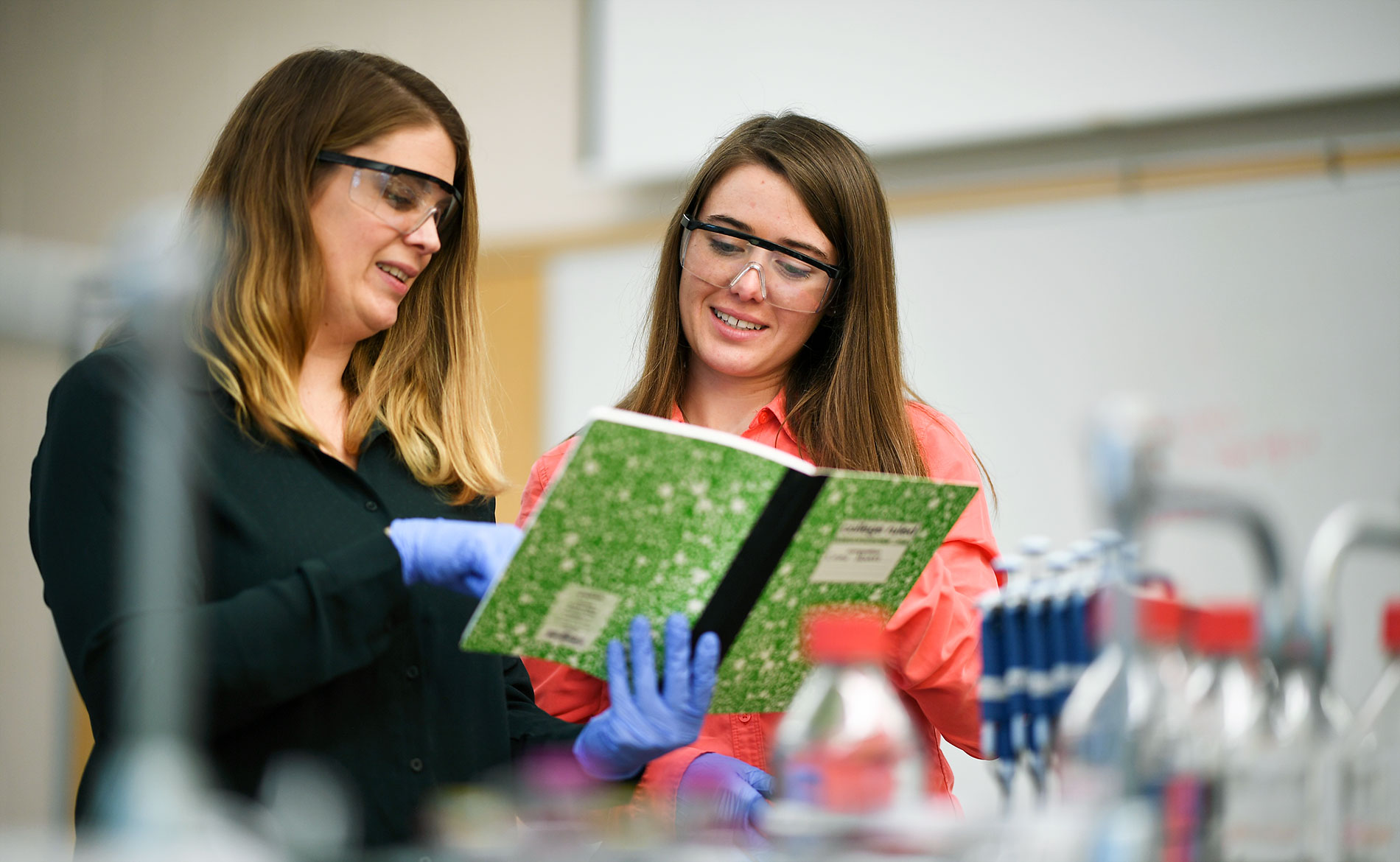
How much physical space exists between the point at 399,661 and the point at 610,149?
246 cm

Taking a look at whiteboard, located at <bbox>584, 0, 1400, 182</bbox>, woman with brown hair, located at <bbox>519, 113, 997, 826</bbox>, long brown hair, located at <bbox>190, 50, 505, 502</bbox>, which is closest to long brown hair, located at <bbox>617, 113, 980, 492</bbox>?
woman with brown hair, located at <bbox>519, 113, 997, 826</bbox>

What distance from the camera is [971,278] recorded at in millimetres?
3215

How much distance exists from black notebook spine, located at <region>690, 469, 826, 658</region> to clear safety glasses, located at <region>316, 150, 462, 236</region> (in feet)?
1.98

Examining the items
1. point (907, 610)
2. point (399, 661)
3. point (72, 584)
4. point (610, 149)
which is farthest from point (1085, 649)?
point (610, 149)

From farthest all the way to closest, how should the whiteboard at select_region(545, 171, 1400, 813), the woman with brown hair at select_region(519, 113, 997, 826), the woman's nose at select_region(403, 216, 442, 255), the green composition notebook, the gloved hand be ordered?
the whiteboard at select_region(545, 171, 1400, 813) → the woman with brown hair at select_region(519, 113, 997, 826) → the woman's nose at select_region(403, 216, 442, 255) → the gloved hand → the green composition notebook

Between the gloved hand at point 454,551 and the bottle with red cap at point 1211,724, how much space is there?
621 mm

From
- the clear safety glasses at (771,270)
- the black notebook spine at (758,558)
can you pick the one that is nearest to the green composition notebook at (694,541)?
the black notebook spine at (758,558)

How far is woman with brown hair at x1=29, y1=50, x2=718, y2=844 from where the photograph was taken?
112 cm

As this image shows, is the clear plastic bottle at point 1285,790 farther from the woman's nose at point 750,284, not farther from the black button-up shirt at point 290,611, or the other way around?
the woman's nose at point 750,284

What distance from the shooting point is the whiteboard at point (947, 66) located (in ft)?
9.34

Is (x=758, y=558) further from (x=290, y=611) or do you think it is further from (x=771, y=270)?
(x=771, y=270)

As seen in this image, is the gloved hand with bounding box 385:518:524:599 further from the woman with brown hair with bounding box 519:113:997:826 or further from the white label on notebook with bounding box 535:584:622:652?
the woman with brown hair with bounding box 519:113:997:826

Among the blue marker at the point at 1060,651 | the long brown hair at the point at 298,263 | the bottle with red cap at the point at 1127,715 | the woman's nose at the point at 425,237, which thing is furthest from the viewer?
the woman's nose at the point at 425,237

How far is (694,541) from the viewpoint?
1102 millimetres
